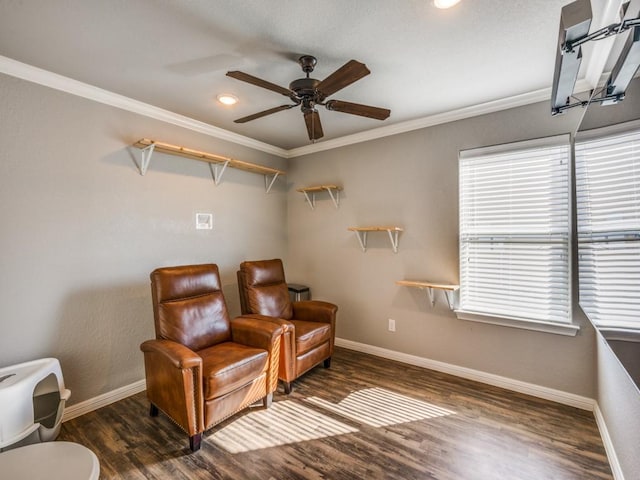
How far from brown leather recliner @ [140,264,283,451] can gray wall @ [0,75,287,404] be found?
521 millimetres

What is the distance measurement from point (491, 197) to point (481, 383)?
174 cm

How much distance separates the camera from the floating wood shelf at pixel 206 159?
2.62 m

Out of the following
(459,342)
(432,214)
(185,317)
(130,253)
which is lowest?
(459,342)

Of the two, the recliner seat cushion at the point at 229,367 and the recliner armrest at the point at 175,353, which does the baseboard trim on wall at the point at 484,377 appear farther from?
the recliner armrest at the point at 175,353

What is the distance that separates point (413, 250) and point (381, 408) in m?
1.56

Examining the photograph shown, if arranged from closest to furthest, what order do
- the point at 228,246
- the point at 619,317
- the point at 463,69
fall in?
the point at 619,317 < the point at 463,69 < the point at 228,246

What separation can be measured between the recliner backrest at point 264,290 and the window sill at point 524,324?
177 centimetres

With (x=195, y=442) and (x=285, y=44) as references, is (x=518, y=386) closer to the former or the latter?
(x=195, y=442)

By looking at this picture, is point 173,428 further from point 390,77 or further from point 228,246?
point 390,77

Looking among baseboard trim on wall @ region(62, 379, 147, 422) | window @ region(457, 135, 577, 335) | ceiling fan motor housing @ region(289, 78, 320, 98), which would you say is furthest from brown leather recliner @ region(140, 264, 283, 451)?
window @ region(457, 135, 577, 335)

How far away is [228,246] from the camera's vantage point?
11.4 feet

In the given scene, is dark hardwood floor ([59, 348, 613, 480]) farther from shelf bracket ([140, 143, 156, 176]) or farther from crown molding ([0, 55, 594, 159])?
crown molding ([0, 55, 594, 159])

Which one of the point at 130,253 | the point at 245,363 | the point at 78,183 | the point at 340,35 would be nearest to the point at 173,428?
the point at 245,363

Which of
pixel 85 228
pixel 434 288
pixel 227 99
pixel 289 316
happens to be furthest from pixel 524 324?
pixel 85 228
